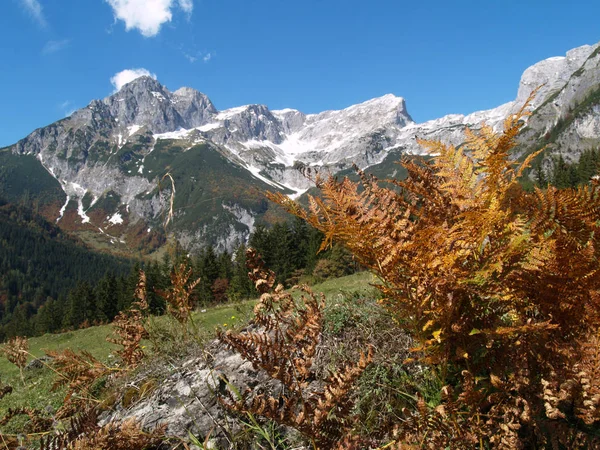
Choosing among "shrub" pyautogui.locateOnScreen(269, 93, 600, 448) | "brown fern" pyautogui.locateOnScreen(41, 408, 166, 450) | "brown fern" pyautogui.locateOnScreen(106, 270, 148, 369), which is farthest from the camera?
"brown fern" pyautogui.locateOnScreen(106, 270, 148, 369)

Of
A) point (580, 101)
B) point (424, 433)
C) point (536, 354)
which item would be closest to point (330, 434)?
point (424, 433)

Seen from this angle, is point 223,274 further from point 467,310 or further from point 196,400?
point 467,310

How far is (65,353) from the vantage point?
351 centimetres

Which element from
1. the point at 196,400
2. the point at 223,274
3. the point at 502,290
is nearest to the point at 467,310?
the point at 502,290

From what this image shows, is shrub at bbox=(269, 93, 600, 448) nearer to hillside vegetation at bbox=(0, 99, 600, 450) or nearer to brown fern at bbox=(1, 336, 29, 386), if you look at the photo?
hillside vegetation at bbox=(0, 99, 600, 450)

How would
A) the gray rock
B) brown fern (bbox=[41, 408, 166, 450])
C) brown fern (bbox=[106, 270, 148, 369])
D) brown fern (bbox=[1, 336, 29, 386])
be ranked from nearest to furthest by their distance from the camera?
Answer: brown fern (bbox=[41, 408, 166, 450])
the gray rock
brown fern (bbox=[1, 336, 29, 386])
brown fern (bbox=[106, 270, 148, 369])

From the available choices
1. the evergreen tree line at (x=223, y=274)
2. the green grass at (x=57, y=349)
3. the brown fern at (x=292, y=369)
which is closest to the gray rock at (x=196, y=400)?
the green grass at (x=57, y=349)

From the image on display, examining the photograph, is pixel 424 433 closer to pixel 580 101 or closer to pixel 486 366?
pixel 486 366

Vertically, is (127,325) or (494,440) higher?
(127,325)

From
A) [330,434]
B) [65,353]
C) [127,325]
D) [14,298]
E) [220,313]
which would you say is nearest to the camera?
[330,434]

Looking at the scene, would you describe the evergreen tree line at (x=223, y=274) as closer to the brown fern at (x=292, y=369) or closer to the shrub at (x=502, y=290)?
the shrub at (x=502, y=290)

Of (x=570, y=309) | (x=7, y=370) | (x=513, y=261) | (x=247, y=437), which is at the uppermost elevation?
A: (x=513, y=261)

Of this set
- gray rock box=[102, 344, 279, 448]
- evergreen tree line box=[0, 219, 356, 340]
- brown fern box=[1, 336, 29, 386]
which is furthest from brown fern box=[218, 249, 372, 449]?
evergreen tree line box=[0, 219, 356, 340]

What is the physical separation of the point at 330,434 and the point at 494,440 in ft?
2.75
